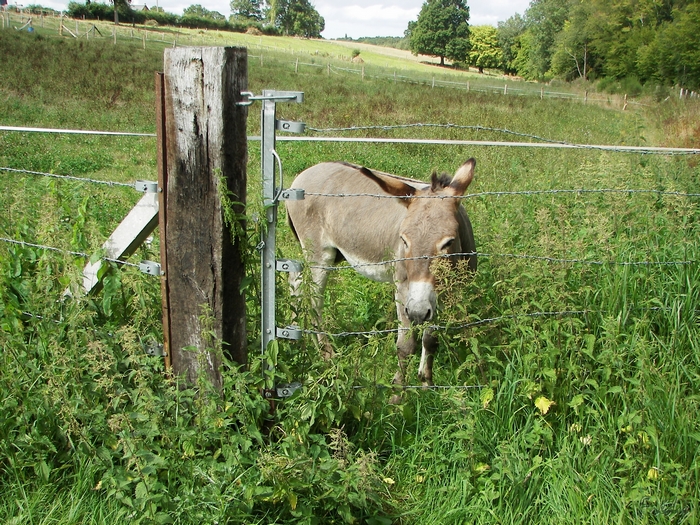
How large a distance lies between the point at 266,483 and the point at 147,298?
1226 mm

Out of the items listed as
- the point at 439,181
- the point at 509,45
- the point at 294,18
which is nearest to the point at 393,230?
the point at 439,181

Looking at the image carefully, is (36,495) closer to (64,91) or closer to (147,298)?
(147,298)

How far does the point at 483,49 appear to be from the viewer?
4134 inches

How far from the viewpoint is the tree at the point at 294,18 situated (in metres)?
116

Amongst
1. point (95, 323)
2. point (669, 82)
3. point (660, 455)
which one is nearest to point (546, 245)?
point (660, 455)

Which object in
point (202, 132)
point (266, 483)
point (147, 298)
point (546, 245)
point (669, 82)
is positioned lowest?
point (266, 483)

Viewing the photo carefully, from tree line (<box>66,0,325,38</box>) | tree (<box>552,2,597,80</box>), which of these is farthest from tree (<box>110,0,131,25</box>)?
tree (<box>552,2,597,80</box>)

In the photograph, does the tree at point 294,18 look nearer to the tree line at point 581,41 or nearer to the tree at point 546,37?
the tree line at point 581,41

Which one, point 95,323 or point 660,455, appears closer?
point 660,455

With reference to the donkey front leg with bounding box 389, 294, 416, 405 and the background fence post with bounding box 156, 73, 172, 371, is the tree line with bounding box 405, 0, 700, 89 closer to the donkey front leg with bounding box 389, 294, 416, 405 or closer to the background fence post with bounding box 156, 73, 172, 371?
the donkey front leg with bounding box 389, 294, 416, 405

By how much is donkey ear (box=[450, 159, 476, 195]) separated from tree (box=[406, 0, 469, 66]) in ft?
339

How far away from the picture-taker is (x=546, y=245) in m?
3.16

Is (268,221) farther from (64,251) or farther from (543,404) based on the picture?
(543,404)

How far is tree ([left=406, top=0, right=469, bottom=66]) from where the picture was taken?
100 meters
